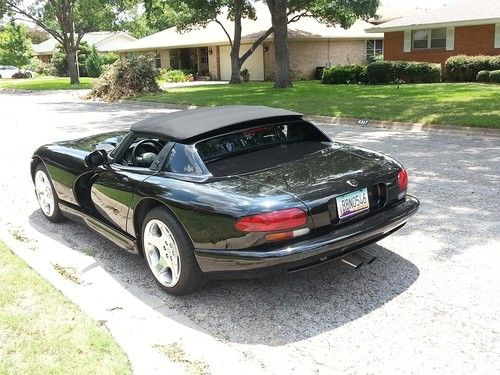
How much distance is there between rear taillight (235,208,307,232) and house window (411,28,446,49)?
27.3 meters

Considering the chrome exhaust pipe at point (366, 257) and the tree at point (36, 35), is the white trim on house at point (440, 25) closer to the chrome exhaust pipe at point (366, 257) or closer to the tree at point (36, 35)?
the chrome exhaust pipe at point (366, 257)

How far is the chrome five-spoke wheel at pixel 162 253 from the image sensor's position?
4.05 m

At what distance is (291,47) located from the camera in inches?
1423

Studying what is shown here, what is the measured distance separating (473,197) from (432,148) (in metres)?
3.42

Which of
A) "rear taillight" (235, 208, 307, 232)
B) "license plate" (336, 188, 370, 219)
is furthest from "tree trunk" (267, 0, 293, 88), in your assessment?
"rear taillight" (235, 208, 307, 232)

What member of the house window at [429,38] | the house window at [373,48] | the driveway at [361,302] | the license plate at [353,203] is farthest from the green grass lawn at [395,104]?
the house window at [373,48]

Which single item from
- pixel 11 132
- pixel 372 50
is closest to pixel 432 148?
pixel 11 132

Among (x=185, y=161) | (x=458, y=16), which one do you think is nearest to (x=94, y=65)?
(x=458, y=16)

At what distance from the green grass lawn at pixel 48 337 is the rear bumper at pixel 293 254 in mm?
841

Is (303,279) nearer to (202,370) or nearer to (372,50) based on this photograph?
(202,370)

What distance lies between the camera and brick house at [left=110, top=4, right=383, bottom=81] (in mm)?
36344

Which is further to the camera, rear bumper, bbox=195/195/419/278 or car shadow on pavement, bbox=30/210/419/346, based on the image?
car shadow on pavement, bbox=30/210/419/346

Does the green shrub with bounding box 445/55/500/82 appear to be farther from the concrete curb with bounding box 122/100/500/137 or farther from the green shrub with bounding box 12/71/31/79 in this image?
the green shrub with bounding box 12/71/31/79

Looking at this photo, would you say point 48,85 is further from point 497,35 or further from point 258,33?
point 497,35
